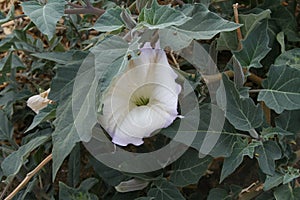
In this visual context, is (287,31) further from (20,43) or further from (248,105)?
(20,43)

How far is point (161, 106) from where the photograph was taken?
73 cm

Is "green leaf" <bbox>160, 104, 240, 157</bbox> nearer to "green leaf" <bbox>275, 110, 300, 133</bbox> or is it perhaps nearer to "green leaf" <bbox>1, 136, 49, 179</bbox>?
"green leaf" <bbox>275, 110, 300, 133</bbox>

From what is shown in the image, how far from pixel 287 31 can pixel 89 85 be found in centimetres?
43

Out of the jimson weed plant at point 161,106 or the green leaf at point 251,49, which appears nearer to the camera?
the jimson weed plant at point 161,106

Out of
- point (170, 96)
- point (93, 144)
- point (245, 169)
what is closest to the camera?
point (170, 96)

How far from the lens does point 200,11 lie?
745 millimetres

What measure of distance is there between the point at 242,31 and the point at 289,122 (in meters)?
0.16

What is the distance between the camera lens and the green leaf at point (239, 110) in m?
0.77

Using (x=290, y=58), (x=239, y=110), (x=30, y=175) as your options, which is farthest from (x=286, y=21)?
(x=30, y=175)

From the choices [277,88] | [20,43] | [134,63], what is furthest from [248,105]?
[20,43]

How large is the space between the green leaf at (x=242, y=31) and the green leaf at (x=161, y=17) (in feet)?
0.67

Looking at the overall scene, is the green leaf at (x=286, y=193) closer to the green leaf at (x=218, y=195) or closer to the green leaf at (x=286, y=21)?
the green leaf at (x=218, y=195)

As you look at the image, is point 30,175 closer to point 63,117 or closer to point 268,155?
point 63,117

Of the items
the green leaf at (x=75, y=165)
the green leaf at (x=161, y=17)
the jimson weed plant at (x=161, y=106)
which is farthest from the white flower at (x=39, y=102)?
the green leaf at (x=161, y=17)
